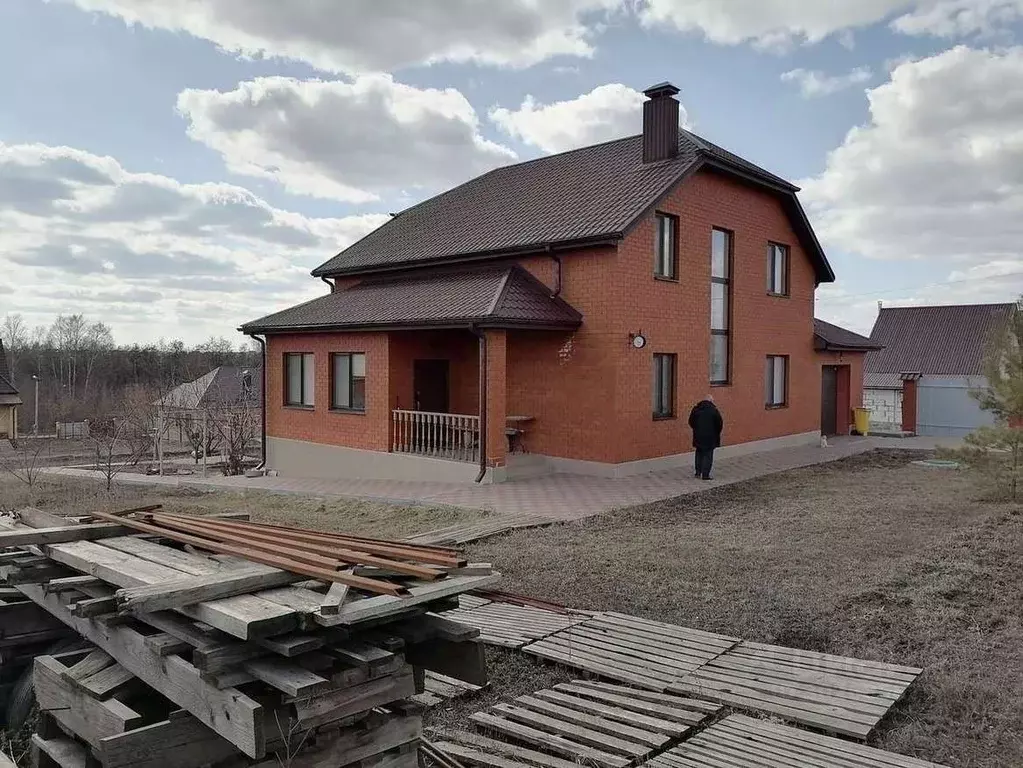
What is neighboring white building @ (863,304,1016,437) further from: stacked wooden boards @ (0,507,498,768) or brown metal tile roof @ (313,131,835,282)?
stacked wooden boards @ (0,507,498,768)

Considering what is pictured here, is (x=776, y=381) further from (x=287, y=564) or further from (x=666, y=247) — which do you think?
(x=287, y=564)

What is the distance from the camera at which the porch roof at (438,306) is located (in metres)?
13.2

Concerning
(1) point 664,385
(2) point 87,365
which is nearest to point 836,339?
(1) point 664,385

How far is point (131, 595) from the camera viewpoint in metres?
3.34

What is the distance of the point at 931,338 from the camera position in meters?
37.1

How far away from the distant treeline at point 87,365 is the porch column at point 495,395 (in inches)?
1536

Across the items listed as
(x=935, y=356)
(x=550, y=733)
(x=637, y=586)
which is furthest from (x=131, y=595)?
(x=935, y=356)

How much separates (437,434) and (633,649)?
9420 millimetres

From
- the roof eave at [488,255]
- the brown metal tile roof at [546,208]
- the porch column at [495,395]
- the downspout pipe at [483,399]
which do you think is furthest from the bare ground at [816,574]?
the brown metal tile roof at [546,208]

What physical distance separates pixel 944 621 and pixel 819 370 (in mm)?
15680

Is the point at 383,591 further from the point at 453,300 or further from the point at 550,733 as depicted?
the point at 453,300

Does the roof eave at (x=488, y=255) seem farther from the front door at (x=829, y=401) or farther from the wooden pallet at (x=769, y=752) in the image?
the front door at (x=829, y=401)

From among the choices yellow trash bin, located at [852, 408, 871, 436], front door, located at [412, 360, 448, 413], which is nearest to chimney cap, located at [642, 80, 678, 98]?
A: front door, located at [412, 360, 448, 413]

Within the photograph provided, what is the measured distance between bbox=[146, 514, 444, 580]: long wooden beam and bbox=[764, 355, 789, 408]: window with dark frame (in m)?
15.7
